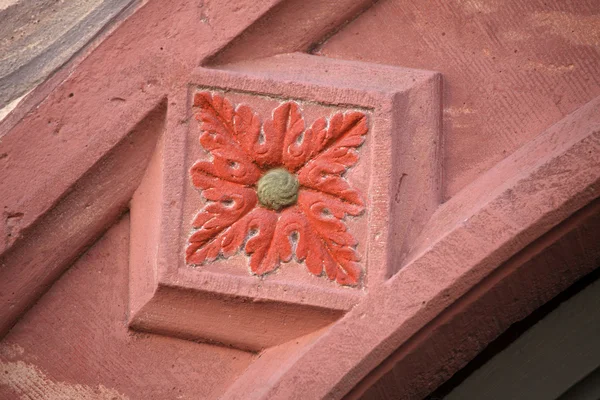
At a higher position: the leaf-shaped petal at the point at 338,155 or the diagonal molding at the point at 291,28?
the diagonal molding at the point at 291,28

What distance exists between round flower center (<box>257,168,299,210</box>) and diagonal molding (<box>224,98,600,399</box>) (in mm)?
213

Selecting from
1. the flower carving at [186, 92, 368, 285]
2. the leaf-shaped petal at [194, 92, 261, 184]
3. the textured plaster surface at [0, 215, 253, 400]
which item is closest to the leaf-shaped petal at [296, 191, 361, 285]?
the flower carving at [186, 92, 368, 285]

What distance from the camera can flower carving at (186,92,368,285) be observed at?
139 cm

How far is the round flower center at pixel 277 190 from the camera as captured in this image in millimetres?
1396

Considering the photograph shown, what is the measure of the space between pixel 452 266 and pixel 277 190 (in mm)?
313

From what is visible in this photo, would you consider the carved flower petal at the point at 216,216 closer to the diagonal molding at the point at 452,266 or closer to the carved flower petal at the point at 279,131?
the carved flower petal at the point at 279,131

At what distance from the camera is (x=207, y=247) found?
1.39m

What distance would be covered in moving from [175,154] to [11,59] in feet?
1.19

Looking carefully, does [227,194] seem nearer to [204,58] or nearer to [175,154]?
[175,154]

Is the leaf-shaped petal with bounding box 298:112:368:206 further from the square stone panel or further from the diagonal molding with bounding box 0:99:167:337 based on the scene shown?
the diagonal molding with bounding box 0:99:167:337

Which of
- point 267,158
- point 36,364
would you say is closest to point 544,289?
point 267,158

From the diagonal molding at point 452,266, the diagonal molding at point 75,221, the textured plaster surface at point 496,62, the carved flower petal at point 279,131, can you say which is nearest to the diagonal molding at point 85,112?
the diagonal molding at point 75,221

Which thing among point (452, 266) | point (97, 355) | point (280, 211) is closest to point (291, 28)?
point (280, 211)

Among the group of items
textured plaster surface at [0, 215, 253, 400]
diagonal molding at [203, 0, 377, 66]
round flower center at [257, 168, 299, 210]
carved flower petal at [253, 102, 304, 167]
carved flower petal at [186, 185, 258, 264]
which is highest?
diagonal molding at [203, 0, 377, 66]
